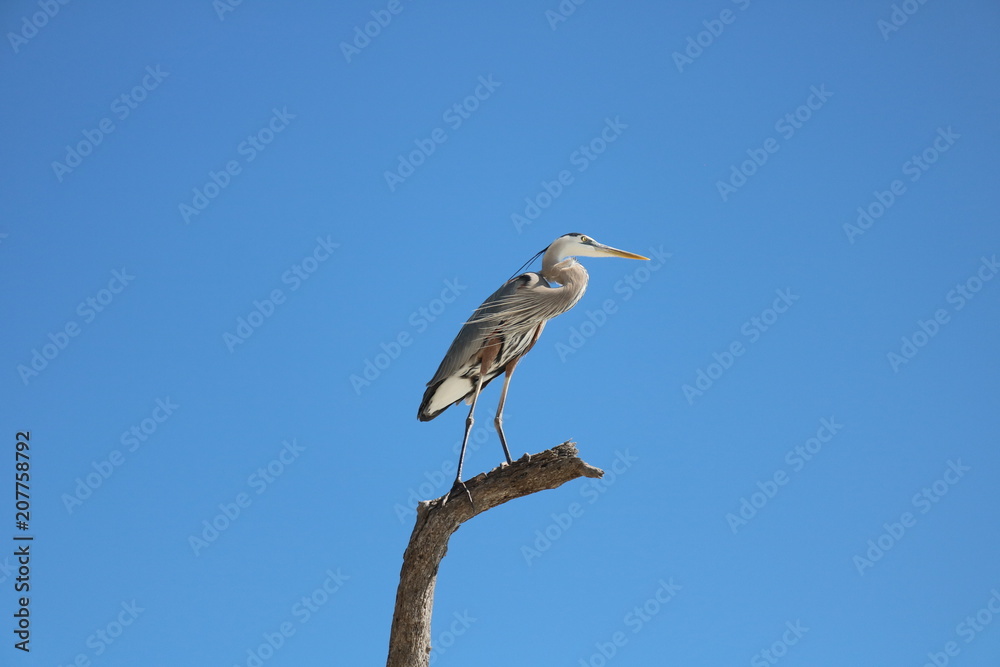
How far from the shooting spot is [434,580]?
5.76 metres

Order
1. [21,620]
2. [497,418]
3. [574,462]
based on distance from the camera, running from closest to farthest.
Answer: [574,462] → [497,418] → [21,620]

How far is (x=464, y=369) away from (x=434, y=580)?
1.65 meters

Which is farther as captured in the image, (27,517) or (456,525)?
(27,517)

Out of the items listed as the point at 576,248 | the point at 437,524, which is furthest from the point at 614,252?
the point at 437,524

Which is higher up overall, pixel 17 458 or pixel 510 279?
pixel 17 458

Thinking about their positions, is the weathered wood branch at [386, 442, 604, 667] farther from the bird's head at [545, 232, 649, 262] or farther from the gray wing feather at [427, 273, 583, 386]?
the bird's head at [545, 232, 649, 262]

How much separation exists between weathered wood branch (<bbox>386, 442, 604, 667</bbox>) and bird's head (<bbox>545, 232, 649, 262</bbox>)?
1.71 meters

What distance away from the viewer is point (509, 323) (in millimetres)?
6262

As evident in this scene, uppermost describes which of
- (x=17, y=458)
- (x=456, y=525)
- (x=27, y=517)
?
(x=17, y=458)

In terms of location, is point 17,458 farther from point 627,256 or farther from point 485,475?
point 627,256

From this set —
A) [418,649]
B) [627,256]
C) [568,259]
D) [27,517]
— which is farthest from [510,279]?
[27,517]

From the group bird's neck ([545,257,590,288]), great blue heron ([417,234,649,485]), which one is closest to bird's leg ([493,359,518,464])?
great blue heron ([417,234,649,485])

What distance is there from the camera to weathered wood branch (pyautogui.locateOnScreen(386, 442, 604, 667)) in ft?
18.6

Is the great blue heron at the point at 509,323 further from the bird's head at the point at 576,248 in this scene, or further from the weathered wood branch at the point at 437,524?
the weathered wood branch at the point at 437,524
